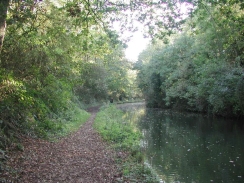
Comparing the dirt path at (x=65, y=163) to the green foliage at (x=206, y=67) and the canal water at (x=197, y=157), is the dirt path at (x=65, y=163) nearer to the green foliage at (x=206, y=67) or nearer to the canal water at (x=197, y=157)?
the canal water at (x=197, y=157)

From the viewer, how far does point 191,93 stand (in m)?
30.0

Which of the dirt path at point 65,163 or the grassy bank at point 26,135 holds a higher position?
the grassy bank at point 26,135

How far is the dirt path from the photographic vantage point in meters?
6.39

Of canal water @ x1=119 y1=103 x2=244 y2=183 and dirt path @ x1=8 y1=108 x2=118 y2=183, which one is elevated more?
dirt path @ x1=8 y1=108 x2=118 y2=183

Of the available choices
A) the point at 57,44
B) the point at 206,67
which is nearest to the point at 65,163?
the point at 57,44

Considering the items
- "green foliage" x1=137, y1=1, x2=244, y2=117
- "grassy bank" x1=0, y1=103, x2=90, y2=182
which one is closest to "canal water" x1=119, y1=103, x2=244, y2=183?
"grassy bank" x1=0, y1=103, x2=90, y2=182

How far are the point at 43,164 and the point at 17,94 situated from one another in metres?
2.58

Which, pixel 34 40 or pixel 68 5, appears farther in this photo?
pixel 34 40

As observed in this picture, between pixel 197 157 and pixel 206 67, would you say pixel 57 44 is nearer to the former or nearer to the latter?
pixel 197 157

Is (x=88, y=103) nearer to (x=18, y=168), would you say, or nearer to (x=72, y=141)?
(x=72, y=141)

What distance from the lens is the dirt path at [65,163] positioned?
639 centimetres

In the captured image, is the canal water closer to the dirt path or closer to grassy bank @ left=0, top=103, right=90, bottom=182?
the dirt path

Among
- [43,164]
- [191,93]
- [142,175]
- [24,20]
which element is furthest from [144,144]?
[191,93]

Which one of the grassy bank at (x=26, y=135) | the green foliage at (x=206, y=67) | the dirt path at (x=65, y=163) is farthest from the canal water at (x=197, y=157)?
the green foliage at (x=206, y=67)
